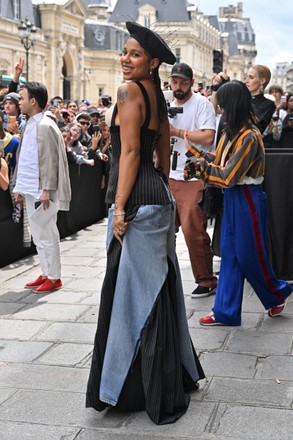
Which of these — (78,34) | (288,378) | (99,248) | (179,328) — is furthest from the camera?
(78,34)

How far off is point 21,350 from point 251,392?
1729 millimetres

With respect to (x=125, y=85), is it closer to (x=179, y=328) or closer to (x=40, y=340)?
(x=179, y=328)

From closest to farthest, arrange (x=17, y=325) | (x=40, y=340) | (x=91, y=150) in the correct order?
(x=40, y=340)
(x=17, y=325)
(x=91, y=150)

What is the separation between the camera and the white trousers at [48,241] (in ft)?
23.5

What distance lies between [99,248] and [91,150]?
2.69 m

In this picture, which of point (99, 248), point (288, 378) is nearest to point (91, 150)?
point (99, 248)

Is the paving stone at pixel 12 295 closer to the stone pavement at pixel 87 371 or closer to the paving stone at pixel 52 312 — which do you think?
the stone pavement at pixel 87 371

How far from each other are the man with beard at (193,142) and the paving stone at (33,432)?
3026 mm

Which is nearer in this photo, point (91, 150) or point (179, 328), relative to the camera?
point (179, 328)

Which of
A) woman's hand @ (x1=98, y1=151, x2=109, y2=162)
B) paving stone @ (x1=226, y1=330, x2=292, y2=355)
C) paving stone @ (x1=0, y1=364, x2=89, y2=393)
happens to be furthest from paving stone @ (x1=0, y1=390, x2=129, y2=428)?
woman's hand @ (x1=98, y1=151, x2=109, y2=162)

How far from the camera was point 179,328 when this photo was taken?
438 centimetres

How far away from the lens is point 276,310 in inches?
239

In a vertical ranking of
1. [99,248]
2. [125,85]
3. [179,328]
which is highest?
[125,85]

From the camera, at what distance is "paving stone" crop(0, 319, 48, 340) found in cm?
572
